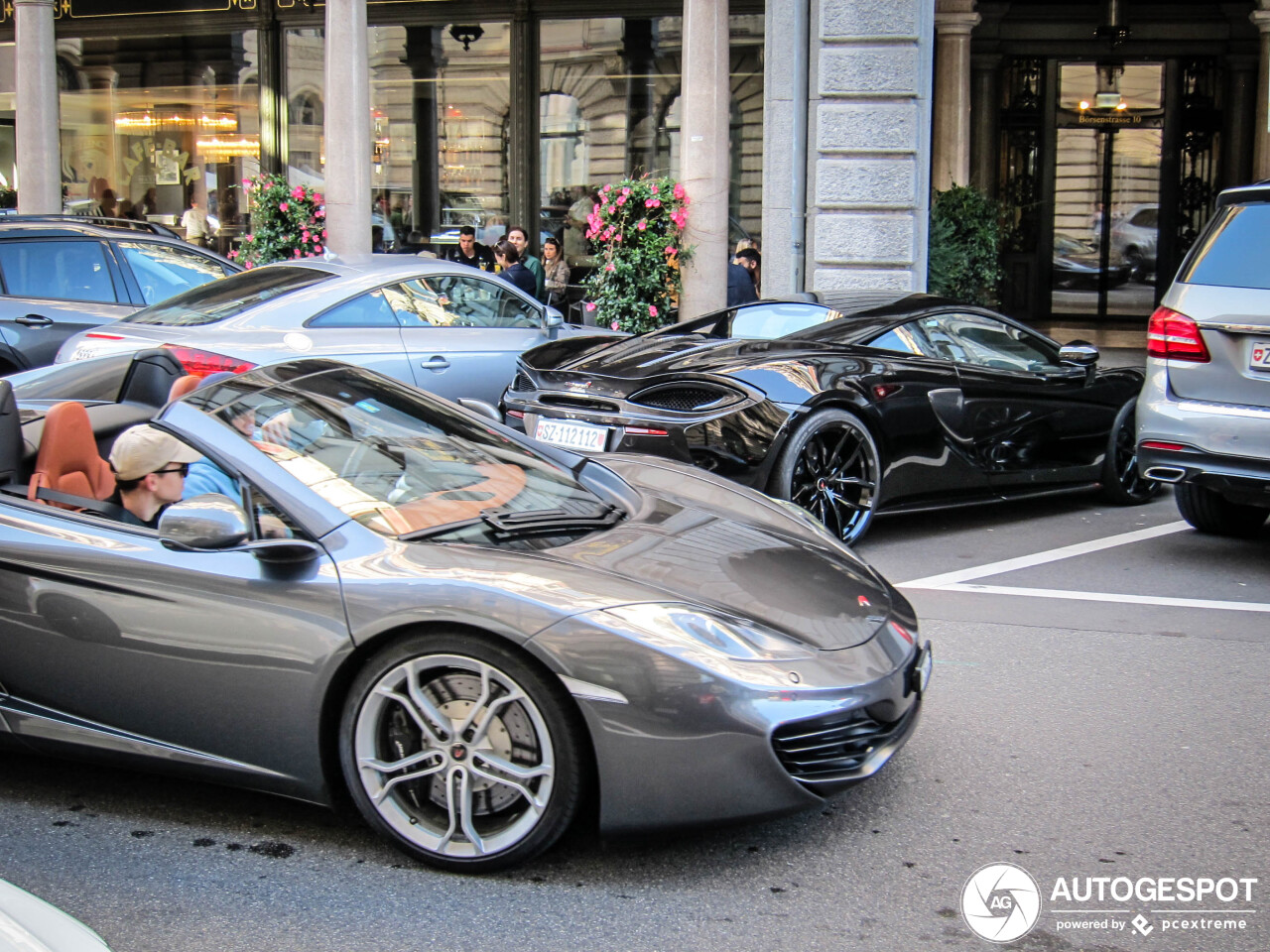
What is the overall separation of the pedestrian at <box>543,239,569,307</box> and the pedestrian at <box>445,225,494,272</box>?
3.66ft

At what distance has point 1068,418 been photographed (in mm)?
8391

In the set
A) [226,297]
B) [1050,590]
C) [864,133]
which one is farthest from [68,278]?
[1050,590]

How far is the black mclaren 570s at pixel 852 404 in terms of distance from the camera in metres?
7.12

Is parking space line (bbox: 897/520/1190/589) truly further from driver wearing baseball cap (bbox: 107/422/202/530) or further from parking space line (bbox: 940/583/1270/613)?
driver wearing baseball cap (bbox: 107/422/202/530)

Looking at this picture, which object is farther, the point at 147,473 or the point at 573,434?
the point at 573,434

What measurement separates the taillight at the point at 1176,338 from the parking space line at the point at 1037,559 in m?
1.19

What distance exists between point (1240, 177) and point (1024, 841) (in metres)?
17.2

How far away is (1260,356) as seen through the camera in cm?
662

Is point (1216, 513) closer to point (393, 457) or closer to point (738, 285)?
point (393, 457)

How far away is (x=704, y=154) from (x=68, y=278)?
594 cm

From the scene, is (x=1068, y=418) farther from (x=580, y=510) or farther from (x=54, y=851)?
(x=54, y=851)

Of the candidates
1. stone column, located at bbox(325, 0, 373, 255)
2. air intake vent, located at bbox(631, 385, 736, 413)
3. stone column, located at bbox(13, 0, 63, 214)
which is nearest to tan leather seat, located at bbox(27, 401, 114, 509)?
air intake vent, located at bbox(631, 385, 736, 413)

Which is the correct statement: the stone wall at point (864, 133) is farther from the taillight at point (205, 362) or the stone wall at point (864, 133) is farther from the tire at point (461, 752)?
the tire at point (461, 752)

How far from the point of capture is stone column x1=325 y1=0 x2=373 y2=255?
14.9 metres
